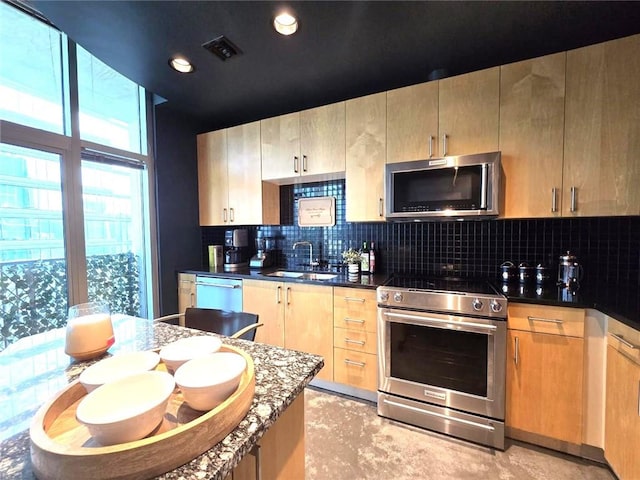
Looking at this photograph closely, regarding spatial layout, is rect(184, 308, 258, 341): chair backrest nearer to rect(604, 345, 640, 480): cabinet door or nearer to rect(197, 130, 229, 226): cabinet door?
rect(197, 130, 229, 226): cabinet door

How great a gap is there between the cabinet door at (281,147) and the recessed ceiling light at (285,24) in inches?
33.9

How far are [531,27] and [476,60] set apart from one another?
37cm

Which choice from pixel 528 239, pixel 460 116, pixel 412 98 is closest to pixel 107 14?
pixel 412 98

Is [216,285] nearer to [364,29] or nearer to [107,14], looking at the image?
[107,14]

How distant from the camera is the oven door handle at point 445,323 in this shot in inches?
62.6

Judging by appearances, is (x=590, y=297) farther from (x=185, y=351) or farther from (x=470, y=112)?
(x=185, y=351)

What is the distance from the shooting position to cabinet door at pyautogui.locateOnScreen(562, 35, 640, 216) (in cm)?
153

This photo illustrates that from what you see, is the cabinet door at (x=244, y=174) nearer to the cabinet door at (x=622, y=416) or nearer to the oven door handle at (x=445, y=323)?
the oven door handle at (x=445, y=323)

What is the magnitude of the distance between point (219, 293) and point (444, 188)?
7.05ft

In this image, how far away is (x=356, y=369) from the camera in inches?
80.7

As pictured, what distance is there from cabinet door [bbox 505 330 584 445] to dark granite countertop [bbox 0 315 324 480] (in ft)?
4.52

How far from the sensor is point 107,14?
1480mm

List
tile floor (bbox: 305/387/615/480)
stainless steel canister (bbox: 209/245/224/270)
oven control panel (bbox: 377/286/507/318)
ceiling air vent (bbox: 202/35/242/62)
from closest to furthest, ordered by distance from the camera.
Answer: tile floor (bbox: 305/387/615/480) → oven control panel (bbox: 377/286/507/318) → ceiling air vent (bbox: 202/35/242/62) → stainless steel canister (bbox: 209/245/224/270)

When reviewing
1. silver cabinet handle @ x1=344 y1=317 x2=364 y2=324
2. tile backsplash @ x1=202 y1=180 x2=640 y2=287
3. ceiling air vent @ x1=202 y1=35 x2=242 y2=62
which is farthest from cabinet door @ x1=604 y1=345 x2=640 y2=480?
ceiling air vent @ x1=202 y1=35 x2=242 y2=62
